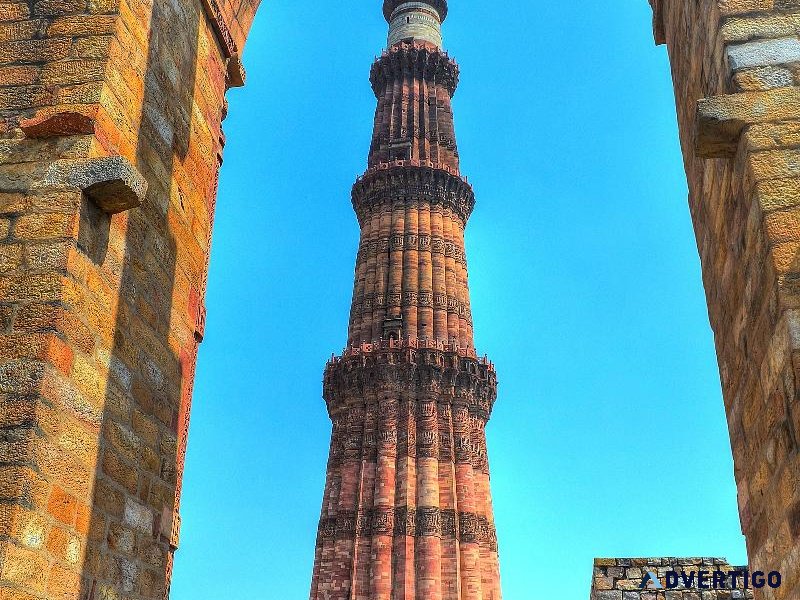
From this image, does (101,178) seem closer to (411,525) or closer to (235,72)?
(235,72)

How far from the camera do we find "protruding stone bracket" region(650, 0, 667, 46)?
16.2ft

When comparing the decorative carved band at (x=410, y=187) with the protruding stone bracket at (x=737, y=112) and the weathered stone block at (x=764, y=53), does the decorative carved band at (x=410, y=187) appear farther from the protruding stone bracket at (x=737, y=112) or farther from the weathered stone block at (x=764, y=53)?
the protruding stone bracket at (x=737, y=112)

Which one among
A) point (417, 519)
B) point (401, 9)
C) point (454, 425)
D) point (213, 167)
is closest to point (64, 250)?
point (213, 167)

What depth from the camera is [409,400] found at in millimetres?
18734

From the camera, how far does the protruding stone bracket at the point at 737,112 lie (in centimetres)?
303

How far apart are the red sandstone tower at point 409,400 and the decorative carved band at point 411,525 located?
27 millimetres

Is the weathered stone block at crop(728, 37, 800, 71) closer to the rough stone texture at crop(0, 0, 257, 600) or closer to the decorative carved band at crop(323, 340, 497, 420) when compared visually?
the rough stone texture at crop(0, 0, 257, 600)

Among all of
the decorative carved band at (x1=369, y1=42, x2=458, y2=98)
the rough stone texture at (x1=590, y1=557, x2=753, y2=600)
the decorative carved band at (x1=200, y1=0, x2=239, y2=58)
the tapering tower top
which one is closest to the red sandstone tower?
the decorative carved band at (x1=369, y1=42, x2=458, y2=98)

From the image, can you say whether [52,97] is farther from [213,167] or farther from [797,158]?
[797,158]

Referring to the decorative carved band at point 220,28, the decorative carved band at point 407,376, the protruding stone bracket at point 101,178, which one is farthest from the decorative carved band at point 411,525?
the protruding stone bracket at point 101,178

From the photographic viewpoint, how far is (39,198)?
3.17 metres

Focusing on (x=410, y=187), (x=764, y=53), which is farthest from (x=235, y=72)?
(x=410, y=187)

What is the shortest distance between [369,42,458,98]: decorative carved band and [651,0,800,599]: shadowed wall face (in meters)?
22.3

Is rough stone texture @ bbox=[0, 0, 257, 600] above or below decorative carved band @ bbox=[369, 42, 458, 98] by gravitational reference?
below
